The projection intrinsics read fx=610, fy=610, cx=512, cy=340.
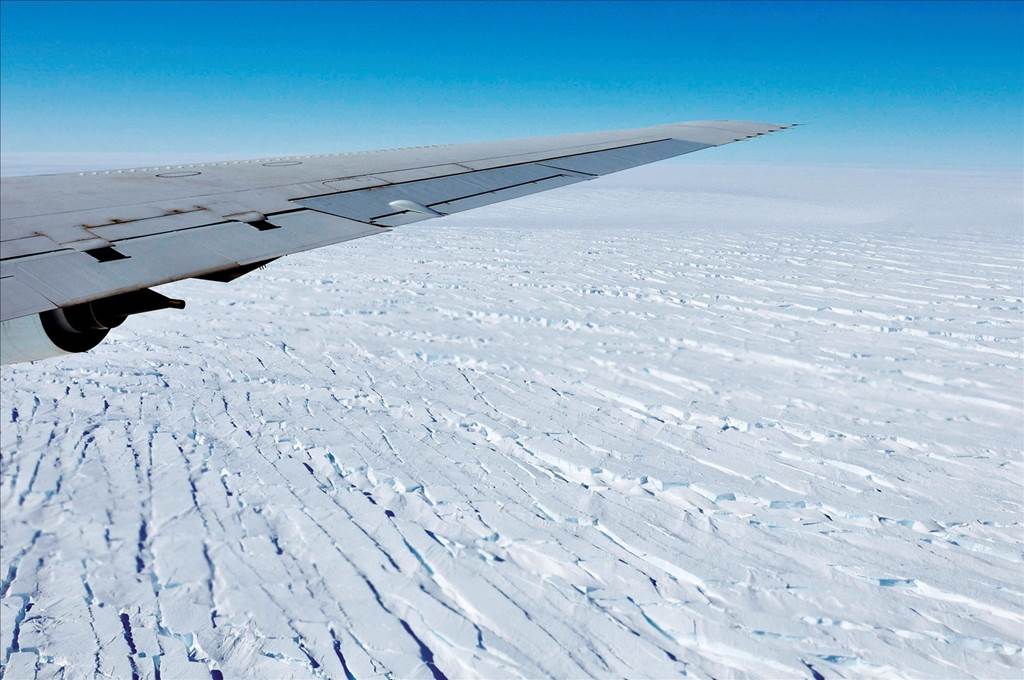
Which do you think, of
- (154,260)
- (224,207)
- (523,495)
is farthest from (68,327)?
(523,495)

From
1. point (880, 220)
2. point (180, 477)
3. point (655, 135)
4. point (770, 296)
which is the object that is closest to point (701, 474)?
point (655, 135)

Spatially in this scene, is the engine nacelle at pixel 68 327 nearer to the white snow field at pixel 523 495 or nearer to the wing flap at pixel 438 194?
the wing flap at pixel 438 194

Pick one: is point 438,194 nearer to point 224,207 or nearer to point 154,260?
point 224,207

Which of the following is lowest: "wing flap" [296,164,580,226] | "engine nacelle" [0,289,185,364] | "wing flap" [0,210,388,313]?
"engine nacelle" [0,289,185,364]

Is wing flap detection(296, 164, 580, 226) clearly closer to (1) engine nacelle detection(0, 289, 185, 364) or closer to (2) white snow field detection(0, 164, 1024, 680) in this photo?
(1) engine nacelle detection(0, 289, 185, 364)

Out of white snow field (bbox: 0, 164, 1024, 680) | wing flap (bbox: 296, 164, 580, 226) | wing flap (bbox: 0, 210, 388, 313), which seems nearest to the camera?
wing flap (bbox: 0, 210, 388, 313)

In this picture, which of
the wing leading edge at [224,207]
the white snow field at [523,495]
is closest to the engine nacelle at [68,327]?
the wing leading edge at [224,207]

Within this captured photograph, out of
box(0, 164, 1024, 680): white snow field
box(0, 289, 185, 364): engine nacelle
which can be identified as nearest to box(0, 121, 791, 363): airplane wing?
box(0, 289, 185, 364): engine nacelle
